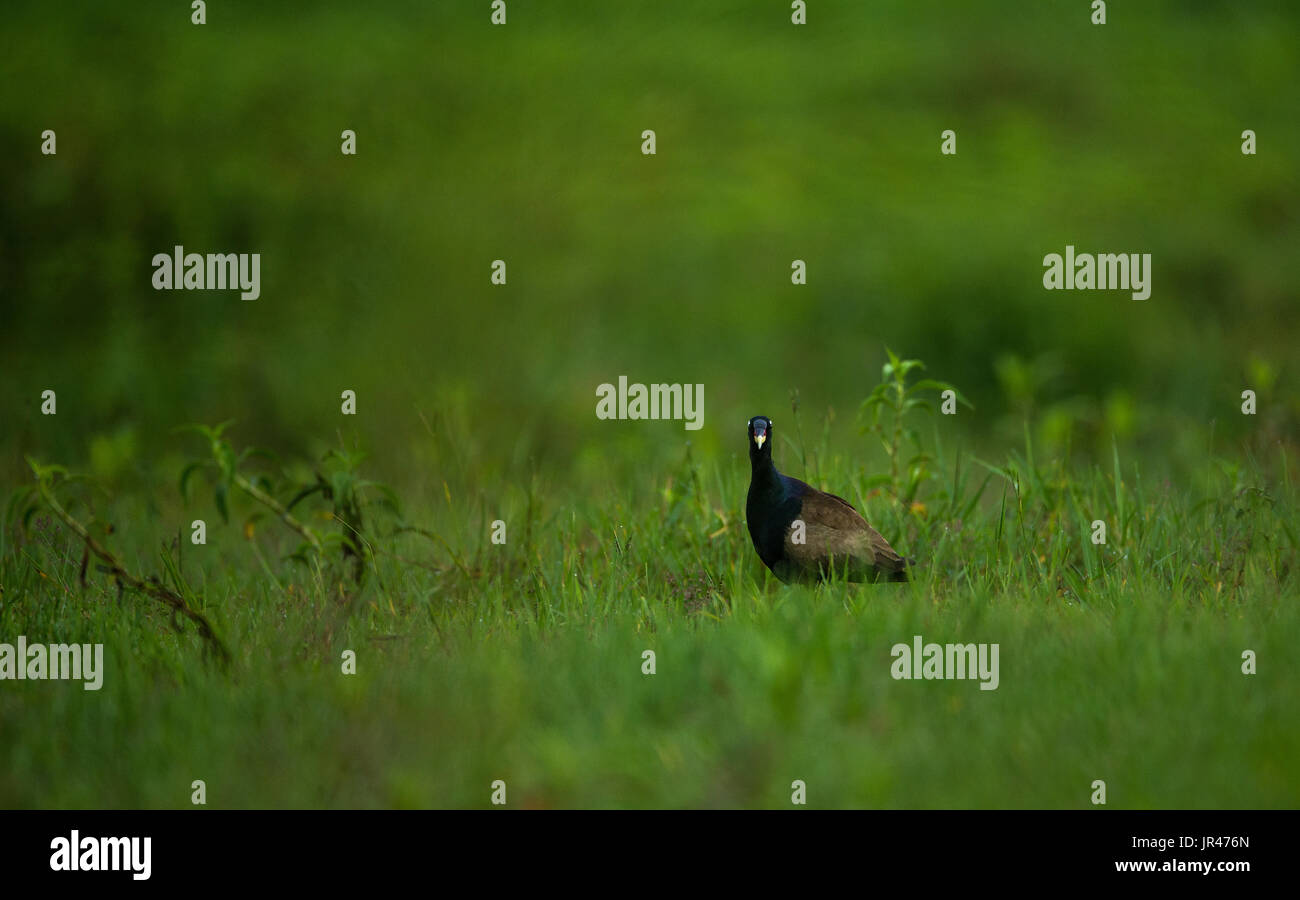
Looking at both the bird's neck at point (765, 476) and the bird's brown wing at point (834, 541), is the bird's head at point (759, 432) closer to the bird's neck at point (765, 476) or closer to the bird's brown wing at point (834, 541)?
the bird's neck at point (765, 476)

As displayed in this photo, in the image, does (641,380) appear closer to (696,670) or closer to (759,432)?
(759,432)

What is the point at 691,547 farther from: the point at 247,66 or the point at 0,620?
the point at 247,66

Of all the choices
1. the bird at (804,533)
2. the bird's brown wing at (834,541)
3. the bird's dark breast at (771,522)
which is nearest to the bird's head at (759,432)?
the bird at (804,533)

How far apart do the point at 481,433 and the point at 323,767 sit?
686 centimetres

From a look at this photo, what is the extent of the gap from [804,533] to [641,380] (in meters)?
6.56

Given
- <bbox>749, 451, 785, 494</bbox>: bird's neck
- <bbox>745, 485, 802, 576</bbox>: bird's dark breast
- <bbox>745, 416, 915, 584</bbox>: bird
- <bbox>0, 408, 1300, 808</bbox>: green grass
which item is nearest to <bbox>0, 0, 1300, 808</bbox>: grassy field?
<bbox>0, 408, 1300, 808</bbox>: green grass

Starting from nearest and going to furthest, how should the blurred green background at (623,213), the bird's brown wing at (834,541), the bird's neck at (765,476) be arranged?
the bird's brown wing at (834,541) < the bird's neck at (765,476) < the blurred green background at (623,213)

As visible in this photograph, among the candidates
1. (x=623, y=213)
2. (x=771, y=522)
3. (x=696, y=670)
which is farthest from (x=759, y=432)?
(x=623, y=213)

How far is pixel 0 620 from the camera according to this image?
6.50 meters

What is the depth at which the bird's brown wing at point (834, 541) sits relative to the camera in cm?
632

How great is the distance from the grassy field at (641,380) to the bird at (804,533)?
5.9 inches

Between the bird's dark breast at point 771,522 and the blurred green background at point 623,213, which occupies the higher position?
the blurred green background at point 623,213

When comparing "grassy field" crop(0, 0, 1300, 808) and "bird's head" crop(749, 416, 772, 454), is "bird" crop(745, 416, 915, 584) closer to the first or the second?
"bird's head" crop(749, 416, 772, 454)

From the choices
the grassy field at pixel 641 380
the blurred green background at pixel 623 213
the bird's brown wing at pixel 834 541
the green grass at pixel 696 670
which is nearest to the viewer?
the green grass at pixel 696 670
